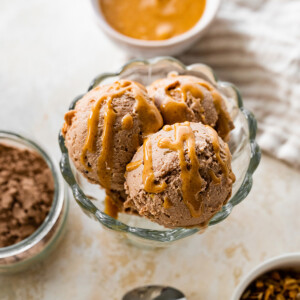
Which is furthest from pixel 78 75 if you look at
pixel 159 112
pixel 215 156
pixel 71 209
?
pixel 215 156

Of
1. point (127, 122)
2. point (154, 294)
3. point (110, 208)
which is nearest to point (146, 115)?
point (127, 122)

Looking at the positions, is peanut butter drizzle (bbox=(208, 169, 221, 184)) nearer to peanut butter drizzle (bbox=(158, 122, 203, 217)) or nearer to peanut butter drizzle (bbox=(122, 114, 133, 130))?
peanut butter drizzle (bbox=(158, 122, 203, 217))

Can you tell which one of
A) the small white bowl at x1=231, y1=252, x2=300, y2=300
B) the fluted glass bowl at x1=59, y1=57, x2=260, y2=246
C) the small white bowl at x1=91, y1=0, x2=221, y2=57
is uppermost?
the small white bowl at x1=91, y1=0, x2=221, y2=57

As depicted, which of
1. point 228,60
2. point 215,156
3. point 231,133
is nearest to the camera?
point 215,156

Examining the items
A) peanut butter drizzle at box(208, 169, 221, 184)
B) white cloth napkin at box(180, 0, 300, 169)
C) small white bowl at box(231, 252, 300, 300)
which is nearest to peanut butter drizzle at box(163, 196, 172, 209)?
peanut butter drizzle at box(208, 169, 221, 184)

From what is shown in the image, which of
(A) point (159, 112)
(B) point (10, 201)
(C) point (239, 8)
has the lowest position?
A: (B) point (10, 201)

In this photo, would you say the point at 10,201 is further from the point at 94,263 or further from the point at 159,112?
the point at 159,112

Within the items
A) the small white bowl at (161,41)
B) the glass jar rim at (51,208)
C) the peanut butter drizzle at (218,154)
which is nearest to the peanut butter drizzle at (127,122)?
the peanut butter drizzle at (218,154)
